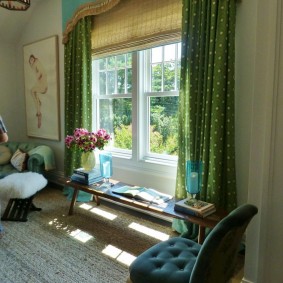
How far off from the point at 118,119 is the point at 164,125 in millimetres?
740

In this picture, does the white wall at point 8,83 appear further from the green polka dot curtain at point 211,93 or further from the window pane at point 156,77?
the green polka dot curtain at point 211,93

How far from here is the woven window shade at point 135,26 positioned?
8.41 feet

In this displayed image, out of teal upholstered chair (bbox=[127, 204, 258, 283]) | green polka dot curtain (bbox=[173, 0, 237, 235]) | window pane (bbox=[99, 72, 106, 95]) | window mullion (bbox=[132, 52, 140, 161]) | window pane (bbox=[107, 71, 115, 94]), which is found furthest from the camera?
window pane (bbox=[99, 72, 106, 95])

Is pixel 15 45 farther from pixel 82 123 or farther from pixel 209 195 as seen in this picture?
pixel 209 195

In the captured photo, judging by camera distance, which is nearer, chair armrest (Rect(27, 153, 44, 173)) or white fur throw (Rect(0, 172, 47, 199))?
white fur throw (Rect(0, 172, 47, 199))

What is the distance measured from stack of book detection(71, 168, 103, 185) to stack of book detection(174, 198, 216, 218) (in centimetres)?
113

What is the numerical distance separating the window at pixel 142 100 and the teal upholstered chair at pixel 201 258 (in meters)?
1.46

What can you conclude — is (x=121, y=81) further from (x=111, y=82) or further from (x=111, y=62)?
(x=111, y=62)

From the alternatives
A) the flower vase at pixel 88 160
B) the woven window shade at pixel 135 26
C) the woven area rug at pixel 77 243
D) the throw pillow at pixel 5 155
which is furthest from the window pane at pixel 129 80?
the throw pillow at pixel 5 155

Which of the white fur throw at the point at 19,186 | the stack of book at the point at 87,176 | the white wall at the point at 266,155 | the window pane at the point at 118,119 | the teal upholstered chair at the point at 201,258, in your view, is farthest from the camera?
the window pane at the point at 118,119

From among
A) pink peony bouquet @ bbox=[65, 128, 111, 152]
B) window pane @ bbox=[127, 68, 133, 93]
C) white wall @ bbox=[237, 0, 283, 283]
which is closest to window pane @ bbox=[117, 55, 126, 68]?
window pane @ bbox=[127, 68, 133, 93]

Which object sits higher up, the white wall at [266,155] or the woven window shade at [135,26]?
the woven window shade at [135,26]

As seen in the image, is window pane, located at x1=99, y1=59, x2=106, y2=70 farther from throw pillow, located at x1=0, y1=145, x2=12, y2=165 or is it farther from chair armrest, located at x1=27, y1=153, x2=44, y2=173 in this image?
throw pillow, located at x1=0, y1=145, x2=12, y2=165

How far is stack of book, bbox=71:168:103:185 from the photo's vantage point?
9.64ft
